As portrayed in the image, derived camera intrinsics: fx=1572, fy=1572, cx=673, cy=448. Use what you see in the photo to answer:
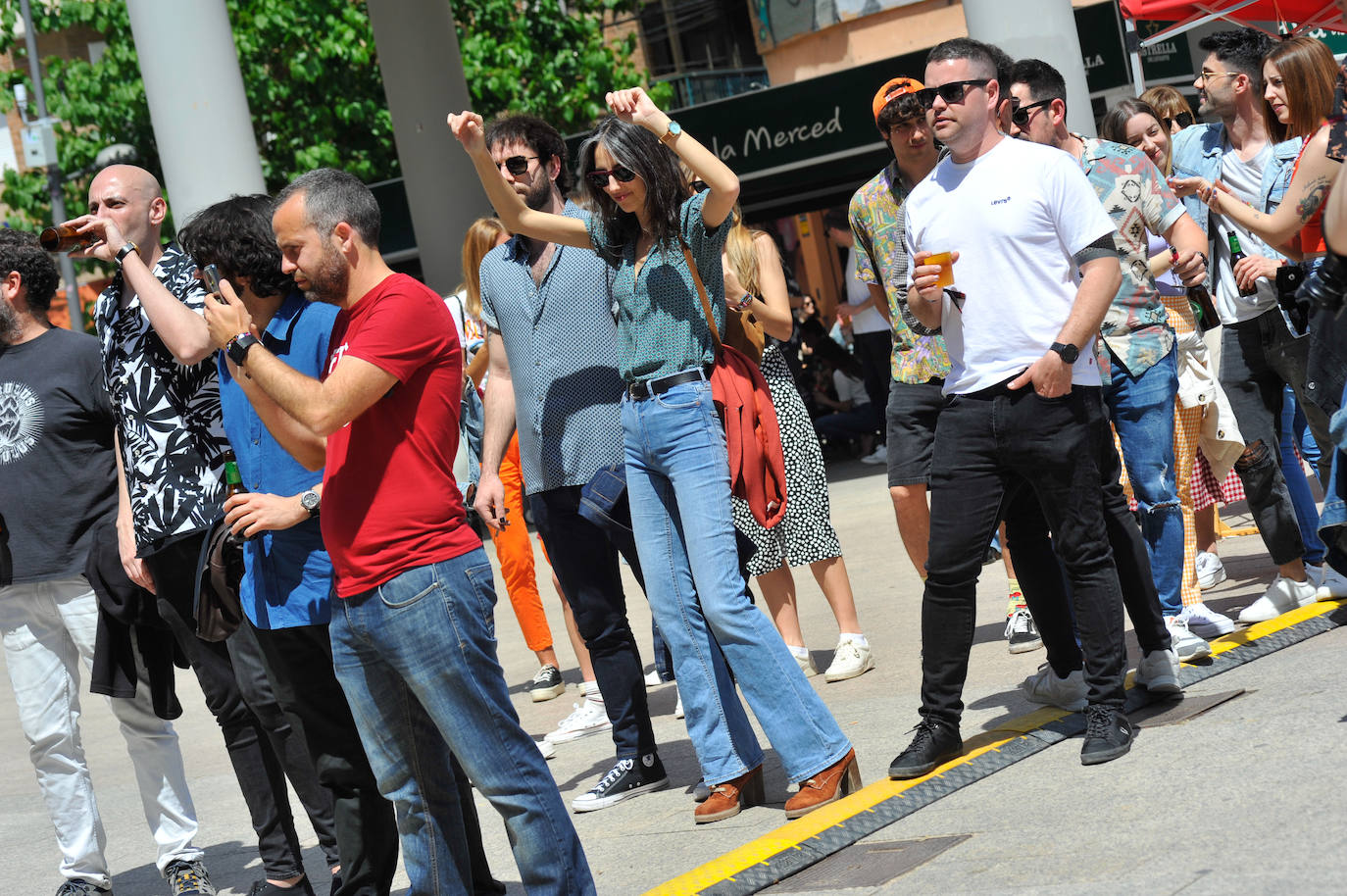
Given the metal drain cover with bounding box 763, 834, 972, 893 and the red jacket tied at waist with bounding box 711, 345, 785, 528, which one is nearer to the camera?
the metal drain cover with bounding box 763, 834, 972, 893

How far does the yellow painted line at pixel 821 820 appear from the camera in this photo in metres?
4.25

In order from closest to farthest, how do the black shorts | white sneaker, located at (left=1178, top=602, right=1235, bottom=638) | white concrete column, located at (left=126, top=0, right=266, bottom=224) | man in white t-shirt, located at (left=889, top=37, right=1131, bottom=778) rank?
man in white t-shirt, located at (left=889, top=37, right=1131, bottom=778), the black shorts, white sneaker, located at (left=1178, top=602, right=1235, bottom=638), white concrete column, located at (left=126, top=0, right=266, bottom=224)

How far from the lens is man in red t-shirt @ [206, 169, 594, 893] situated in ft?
12.2

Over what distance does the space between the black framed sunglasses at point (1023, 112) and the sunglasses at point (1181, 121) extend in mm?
2051

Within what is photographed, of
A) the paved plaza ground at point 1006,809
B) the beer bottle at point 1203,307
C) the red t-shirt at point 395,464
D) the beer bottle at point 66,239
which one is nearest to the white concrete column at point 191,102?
the paved plaza ground at point 1006,809

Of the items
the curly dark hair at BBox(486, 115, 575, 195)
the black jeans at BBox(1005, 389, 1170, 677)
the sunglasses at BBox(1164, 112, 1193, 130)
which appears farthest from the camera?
the sunglasses at BBox(1164, 112, 1193, 130)

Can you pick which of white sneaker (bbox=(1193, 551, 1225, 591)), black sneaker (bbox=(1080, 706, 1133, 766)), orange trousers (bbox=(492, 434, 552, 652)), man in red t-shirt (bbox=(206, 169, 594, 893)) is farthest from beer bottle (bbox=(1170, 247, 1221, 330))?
man in red t-shirt (bbox=(206, 169, 594, 893))

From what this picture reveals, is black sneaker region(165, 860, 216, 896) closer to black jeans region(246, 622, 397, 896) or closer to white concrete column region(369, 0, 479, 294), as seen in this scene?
black jeans region(246, 622, 397, 896)

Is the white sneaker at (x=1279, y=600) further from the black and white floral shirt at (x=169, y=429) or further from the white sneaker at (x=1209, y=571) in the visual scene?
the black and white floral shirt at (x=169, y=429)

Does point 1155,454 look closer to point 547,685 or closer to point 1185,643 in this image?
point 1185,643

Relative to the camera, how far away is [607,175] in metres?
4.82

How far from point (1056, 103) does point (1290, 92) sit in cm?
85

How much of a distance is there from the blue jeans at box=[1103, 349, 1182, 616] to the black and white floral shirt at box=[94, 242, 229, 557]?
10.3 ft

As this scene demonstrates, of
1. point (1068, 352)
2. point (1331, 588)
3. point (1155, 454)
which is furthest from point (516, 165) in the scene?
point (1331, 588)
